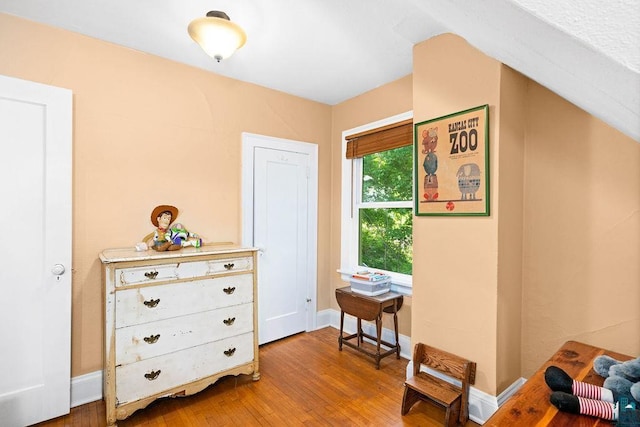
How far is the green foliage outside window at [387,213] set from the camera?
9.30 ft

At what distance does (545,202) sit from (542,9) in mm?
1883

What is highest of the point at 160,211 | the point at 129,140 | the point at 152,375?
the point at 129,140

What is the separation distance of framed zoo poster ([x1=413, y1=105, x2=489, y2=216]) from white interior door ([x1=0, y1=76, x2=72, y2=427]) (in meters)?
2.38

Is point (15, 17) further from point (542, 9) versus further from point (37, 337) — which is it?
point (542, 9)

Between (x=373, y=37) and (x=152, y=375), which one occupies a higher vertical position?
(x=373, y=37)

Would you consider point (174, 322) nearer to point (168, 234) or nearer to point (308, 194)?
point (168, 234)

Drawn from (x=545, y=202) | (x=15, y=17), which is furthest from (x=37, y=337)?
(x=545, y=202)

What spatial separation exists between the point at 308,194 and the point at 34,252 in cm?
223

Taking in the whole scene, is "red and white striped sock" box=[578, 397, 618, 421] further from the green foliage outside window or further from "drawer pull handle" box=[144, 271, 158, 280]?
"drawer pull handle" box=[144, 271, 158, 280]

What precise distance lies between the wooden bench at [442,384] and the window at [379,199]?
72cm

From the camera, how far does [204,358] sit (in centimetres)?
214

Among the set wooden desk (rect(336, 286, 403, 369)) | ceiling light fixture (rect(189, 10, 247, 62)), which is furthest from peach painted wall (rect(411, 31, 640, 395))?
ceiling light fixture (rect(189, 10, 247, 62))

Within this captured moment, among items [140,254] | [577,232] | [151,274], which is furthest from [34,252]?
[577,232]

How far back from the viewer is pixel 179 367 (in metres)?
2.04
